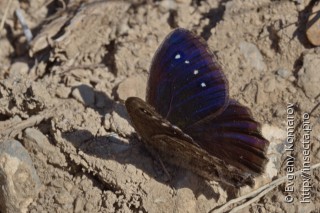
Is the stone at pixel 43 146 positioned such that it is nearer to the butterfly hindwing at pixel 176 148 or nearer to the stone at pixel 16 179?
the stone at pixel 16 179

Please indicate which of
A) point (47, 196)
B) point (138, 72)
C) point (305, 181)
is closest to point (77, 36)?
point (138, 72)

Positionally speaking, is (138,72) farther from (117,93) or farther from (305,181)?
(305,181)

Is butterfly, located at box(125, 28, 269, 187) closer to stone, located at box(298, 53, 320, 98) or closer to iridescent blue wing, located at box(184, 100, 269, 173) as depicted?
iridescent blue wing, located at box(184, 100, 269, 173)

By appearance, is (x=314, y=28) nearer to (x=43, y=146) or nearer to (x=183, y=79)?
(x=183, y=79)

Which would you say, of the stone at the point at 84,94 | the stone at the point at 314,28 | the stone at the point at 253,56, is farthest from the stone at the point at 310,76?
the stone at the point at 84,94

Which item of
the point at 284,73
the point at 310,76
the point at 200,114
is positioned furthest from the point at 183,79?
the point at 310,76

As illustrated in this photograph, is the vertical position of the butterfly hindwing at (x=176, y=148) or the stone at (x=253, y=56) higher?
the stone at (x=253, y=56)
